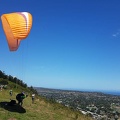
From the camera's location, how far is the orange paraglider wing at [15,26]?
2198cm

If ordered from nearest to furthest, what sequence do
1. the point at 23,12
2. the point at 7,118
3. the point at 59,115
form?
the point at 7,118 < the point at 23,12 < the point at 59,115

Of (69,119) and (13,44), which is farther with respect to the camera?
Result: (69,119)

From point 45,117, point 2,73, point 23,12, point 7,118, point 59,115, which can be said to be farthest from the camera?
point 2,73

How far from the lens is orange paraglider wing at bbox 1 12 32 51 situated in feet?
72.1

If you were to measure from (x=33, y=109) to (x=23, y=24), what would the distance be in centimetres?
949

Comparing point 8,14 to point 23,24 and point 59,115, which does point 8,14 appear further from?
point 59,115

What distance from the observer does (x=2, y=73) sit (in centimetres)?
8462

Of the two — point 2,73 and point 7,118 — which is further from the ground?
point 2,73

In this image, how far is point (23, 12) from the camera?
77.4 ft

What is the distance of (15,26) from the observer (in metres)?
22.0

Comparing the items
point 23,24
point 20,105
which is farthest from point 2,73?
point 23,24

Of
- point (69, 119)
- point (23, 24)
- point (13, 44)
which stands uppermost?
point (23, 24)

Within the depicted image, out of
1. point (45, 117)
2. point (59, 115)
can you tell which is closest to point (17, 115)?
point (45, 117)

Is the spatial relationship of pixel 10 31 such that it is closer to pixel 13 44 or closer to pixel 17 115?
pixel 13 44
